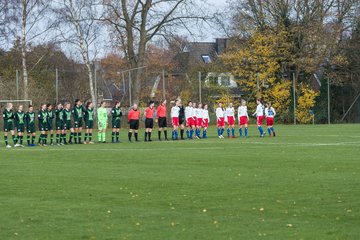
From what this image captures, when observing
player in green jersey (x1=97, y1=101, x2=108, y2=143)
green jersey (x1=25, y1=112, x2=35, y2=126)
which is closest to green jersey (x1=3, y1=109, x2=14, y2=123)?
green jersey (x1=25, y1=112, x2=35, y2=126)

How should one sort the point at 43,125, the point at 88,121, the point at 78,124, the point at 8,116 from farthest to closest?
the point at 88,121 → the point at 78,124 → the point at 43,125 → the point at 8,116

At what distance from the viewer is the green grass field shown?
11258 millimetres

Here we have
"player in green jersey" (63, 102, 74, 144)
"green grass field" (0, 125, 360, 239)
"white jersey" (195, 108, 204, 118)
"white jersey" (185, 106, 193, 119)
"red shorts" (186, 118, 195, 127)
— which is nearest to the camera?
"green grass field" (0, 125, 360, 239)

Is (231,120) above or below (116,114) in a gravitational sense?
below

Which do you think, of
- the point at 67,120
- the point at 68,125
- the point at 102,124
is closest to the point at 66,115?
the point at 67,120

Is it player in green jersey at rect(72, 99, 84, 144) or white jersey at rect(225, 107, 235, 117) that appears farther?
white jersey at rect(225, 107, 235, 117)

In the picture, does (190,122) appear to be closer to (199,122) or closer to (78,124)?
(199,122)

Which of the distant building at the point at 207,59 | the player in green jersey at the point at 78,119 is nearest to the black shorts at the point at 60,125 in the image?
the player in green jersey at the point at 78,119

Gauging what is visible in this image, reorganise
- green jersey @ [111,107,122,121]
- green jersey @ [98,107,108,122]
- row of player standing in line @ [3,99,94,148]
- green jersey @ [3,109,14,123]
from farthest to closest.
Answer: green jersey @ [98,107,108,122] → green jersey @ [111,107,122,121] → row of player standing in line @ [3,99,94,148] → green jersey @ [3,109,14,123]

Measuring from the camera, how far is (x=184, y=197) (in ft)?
48.0

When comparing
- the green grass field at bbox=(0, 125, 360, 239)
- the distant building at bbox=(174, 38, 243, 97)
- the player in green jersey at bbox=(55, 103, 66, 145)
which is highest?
the distant building at bbox=(174, 38, 243, 97)

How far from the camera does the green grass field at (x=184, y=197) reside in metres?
11.3

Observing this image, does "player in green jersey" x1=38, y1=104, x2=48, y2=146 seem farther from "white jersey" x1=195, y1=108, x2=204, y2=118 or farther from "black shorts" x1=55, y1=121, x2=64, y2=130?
"white jersey" x1=195, y1=108, x2=204, y2=118

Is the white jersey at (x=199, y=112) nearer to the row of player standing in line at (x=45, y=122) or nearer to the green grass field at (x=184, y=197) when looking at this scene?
the row of player standing in line at (x=45, y=122)
